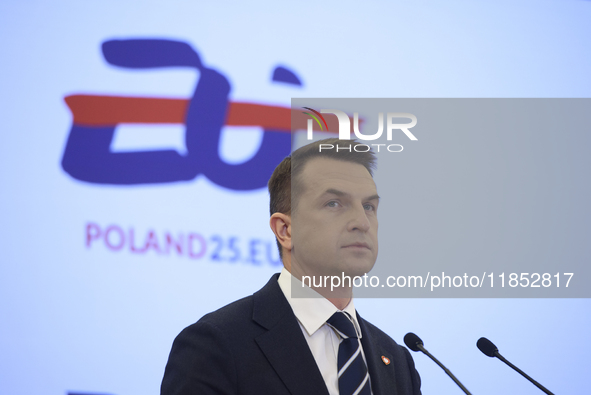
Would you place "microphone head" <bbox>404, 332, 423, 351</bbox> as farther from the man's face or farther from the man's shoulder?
the man's shoulder

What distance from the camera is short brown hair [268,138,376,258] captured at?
148cm

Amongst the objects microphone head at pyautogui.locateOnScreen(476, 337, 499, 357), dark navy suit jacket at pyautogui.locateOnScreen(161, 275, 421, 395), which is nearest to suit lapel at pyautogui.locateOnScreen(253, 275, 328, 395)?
dark navy suit jacket at pyautogui.locateOnScreen(161, 275, 421, 395)

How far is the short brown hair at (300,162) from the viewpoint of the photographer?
148cm

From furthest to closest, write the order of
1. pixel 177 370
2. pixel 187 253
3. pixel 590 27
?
1. pixel 187 253
2. pixel 590 27
3. pixel 177 370

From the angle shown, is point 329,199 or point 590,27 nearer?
point 329,199

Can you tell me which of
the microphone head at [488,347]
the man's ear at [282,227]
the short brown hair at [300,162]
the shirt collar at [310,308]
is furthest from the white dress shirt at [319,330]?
the microphone head at [488,347]

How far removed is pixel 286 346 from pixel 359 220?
392 millimetres

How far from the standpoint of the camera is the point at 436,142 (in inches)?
60.7

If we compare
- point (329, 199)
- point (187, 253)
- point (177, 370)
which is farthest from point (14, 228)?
point (329, 199)

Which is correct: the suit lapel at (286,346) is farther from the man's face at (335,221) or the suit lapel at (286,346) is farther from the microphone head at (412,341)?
the microphone head at (412,341)

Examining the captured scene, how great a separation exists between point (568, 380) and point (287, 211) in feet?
3.54

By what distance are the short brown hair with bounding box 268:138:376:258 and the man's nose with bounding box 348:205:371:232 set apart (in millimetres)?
147

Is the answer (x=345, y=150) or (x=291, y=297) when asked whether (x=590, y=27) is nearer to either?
(x=345, y=150)

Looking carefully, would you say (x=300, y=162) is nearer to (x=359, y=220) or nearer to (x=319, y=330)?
(x=359, y=220)
